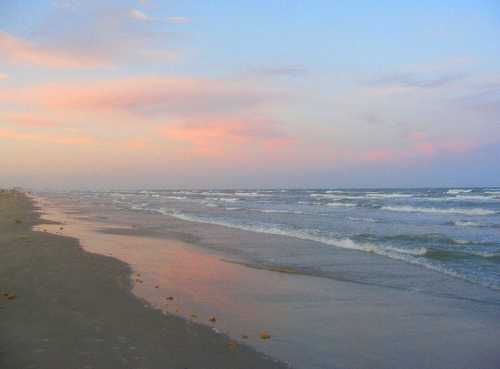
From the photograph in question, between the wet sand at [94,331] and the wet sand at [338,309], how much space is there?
443mm

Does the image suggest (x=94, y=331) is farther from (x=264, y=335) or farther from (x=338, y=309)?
(x=338, y=309)

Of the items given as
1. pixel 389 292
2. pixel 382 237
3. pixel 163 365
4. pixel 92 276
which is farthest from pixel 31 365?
pixel 382 237

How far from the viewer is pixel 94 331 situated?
5.87m

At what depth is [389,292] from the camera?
9172 millimetres

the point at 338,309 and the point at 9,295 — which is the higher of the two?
the point at 9,295

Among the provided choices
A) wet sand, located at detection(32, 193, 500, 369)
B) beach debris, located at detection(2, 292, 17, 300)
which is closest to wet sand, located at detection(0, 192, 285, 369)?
beach debris, located at detection(2, 292, 17, 300)

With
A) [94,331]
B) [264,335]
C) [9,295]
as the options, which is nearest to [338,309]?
[264,335]

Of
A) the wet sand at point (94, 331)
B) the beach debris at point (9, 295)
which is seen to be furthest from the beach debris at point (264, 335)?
the beach debris at point (9, 295)

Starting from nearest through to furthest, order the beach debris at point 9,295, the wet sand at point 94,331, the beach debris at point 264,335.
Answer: the wet sand at point 94,331 → the beach debris at point 264,335 → the beach debris at point 9,295

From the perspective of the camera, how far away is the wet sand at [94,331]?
4.95 meters

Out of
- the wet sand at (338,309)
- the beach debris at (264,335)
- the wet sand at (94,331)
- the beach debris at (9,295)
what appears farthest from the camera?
the beach debris at (9,295)

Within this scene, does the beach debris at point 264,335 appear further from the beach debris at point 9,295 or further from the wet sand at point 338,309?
the beach debris at point 9,295

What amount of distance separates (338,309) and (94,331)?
408 cm

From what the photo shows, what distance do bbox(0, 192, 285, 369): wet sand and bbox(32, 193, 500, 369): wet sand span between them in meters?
0.44
